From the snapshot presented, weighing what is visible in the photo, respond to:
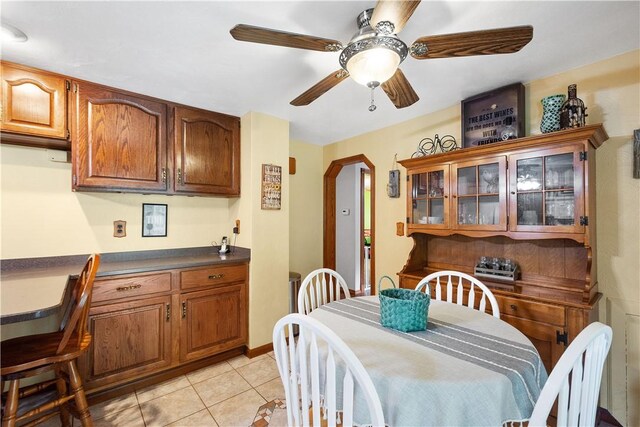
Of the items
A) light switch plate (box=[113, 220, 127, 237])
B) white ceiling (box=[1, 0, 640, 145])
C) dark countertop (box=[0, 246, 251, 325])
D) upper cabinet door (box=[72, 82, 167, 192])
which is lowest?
dark countertop (box=[0, 246, 251, 325])

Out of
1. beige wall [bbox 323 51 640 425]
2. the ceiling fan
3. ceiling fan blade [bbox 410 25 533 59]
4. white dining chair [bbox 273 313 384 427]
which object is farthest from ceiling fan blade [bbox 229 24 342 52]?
beige wall [bbox 323 51 640 425]

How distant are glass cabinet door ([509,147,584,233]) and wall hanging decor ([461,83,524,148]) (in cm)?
27

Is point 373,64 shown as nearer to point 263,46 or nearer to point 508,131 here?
point 263,46

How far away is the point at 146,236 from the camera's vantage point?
8.33 ft

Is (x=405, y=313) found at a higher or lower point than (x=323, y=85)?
lower

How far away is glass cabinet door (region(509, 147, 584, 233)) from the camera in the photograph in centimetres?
170

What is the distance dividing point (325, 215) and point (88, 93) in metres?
2.66

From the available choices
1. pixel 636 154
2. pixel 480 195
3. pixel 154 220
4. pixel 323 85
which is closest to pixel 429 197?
pixel 480 195

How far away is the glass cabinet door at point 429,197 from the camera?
2.32 metres

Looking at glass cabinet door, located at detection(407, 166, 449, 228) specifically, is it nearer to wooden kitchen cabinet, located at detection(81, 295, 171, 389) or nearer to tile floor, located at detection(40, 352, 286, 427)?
tile floor, located at detection(40, 352, 286, 427)

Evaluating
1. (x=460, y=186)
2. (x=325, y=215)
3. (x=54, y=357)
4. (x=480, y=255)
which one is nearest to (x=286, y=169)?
(x=325, y=215)

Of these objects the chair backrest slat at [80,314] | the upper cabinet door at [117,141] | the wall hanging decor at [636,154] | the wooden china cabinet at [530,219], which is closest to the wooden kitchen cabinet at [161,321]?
the chair backrest slat at [80,314]

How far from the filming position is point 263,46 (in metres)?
1.64

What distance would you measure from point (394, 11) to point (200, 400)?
100 inches
